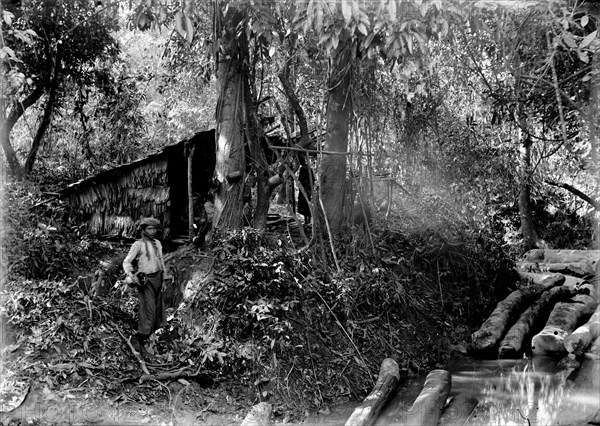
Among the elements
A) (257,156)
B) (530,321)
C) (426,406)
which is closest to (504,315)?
(530,321)

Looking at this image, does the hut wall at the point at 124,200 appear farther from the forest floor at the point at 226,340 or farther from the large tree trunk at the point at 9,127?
the large tree trunk at the point at 9,127

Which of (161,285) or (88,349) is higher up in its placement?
(161,285)

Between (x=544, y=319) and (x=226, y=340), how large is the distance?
7.12m

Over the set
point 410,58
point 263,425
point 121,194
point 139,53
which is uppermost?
point 139,53

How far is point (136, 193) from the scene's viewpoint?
10.6 m

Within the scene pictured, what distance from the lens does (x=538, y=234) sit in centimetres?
2244

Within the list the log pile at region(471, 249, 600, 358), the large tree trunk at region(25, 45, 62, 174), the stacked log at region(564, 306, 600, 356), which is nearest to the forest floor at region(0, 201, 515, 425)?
the log pile at region(471, 249, 600, 358)

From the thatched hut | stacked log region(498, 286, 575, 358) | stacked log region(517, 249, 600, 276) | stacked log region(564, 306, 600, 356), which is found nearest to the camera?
stacked log region(564, 306, 600, 356)

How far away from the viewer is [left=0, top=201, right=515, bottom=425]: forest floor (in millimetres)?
6898

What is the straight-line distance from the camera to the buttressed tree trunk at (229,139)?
946 cm

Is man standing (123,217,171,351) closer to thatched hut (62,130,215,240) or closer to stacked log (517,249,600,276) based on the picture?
thatched hut (62,130,215,240)

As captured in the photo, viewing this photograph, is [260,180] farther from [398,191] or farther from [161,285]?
[398,191]

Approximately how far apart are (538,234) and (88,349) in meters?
18.6

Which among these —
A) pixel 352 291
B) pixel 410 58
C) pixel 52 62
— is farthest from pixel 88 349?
pixel 52 62
